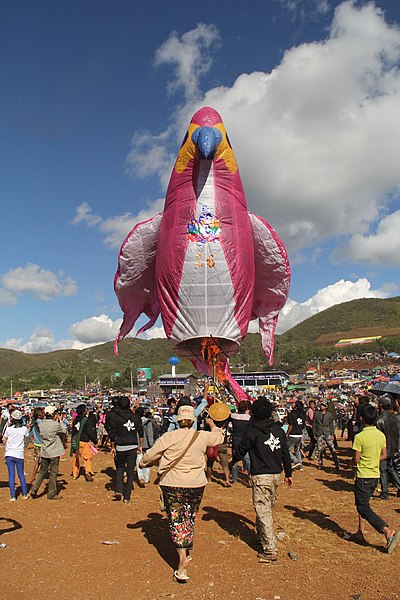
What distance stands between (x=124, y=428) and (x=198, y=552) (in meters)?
2.87

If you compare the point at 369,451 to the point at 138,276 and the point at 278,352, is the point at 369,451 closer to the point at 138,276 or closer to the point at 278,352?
the point at 138,276

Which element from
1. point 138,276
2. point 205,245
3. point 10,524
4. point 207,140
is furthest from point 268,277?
A: point 10,524

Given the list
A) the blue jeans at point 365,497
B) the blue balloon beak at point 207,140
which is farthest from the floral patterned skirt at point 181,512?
the blue balloon beak at point 207,140

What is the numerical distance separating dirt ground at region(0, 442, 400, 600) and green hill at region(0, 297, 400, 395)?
291 feet

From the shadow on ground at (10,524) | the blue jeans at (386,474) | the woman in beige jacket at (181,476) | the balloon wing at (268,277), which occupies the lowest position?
the shadow on ground at (10,524)

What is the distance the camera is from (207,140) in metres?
12.2

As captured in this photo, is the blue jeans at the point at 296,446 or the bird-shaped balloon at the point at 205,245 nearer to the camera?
the blue jeans at the point at 296,446

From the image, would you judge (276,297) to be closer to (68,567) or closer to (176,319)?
(176,319)

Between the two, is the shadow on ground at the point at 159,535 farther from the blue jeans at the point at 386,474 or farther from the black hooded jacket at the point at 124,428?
the blue jeans at the point at 386,474

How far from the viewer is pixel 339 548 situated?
209 inches

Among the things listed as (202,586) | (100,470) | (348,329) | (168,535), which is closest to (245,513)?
(168,535)

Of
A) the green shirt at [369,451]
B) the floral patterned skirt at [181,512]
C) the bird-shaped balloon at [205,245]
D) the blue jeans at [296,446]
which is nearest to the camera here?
the floral patterned skirt at [181,512]

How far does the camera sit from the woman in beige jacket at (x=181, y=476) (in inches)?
182

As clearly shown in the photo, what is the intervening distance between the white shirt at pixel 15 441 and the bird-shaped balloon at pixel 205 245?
538 cm
